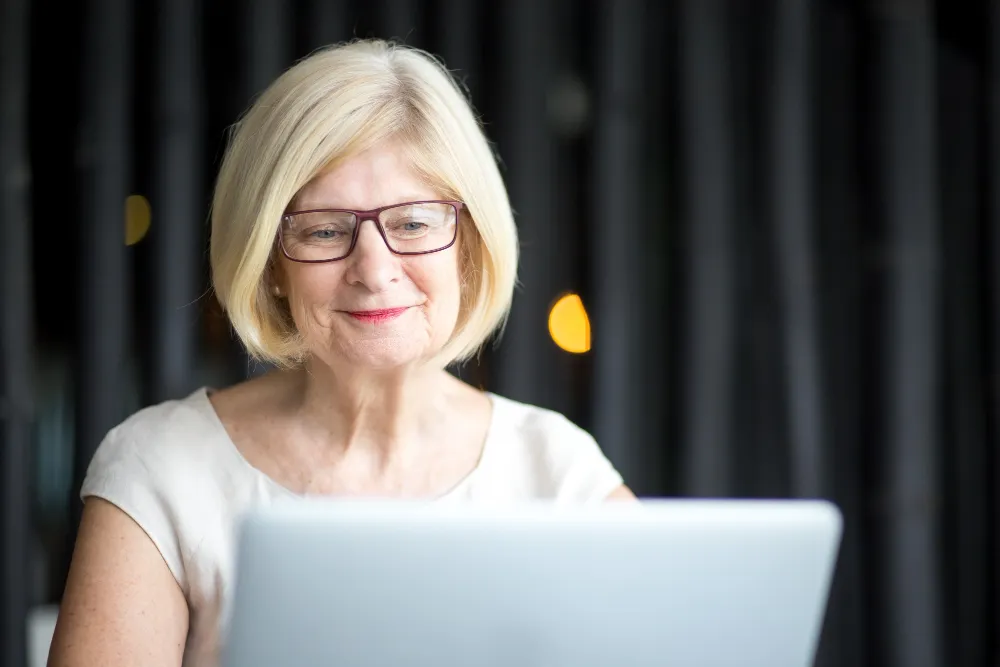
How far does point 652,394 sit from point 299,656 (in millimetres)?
1732

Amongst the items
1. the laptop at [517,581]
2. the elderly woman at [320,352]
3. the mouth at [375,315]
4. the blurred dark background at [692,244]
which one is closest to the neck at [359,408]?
the elderly woman at [320,352]

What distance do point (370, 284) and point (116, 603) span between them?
0.48 meters

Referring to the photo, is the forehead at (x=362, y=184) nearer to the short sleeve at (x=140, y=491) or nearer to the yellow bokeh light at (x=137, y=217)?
the short sleeve at (x=140, y=491)

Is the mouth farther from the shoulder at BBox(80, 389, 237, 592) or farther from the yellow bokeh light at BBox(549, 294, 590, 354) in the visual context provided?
the yellow bokeh light at BBox(549, 294, 590, 354)

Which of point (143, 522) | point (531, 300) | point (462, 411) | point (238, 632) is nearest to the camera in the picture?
point (238, 632)

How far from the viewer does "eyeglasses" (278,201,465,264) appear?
1286 mm

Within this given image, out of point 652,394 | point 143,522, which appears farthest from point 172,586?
point 652,394

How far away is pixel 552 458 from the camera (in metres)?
1.50

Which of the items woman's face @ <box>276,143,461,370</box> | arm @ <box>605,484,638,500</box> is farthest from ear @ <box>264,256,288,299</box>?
arm @ <box>605,484,638,500</box>

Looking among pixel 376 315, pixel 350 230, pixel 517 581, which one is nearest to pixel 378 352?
pixel 376 315

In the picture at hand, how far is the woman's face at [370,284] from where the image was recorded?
4.22 ft

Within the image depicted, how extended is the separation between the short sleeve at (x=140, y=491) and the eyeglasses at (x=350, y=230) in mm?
324

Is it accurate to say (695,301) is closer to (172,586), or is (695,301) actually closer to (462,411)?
(462,411)

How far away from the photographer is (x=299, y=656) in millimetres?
774
